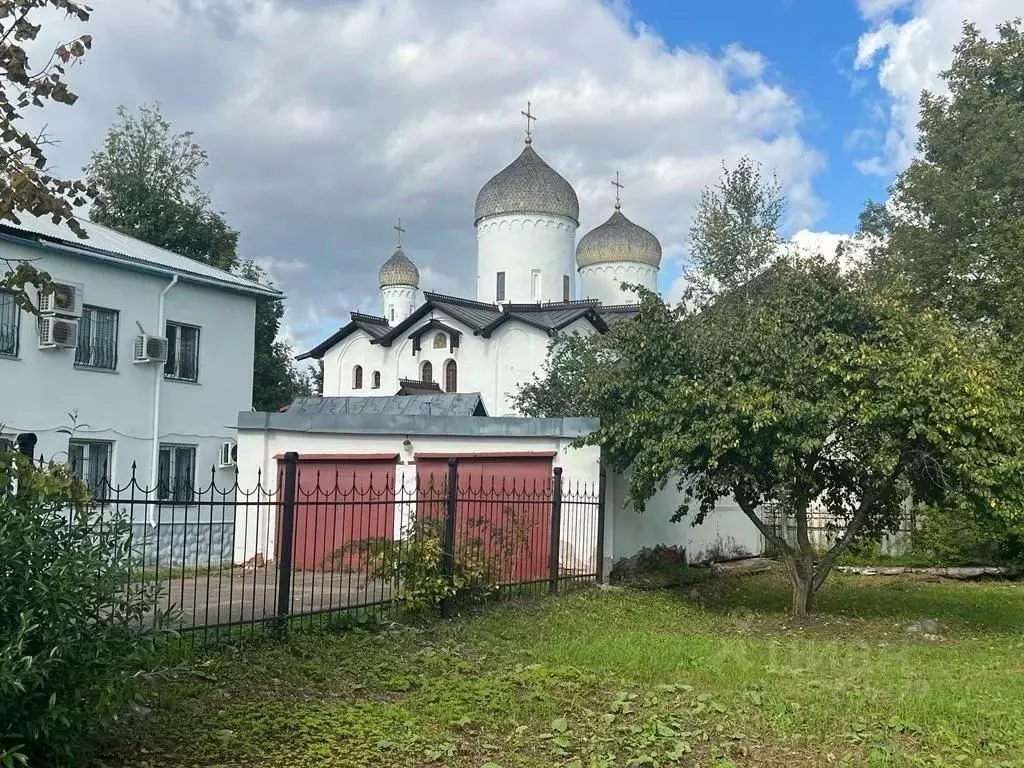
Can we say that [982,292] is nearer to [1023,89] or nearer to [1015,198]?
[1015,198]

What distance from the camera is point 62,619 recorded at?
4.41 metres

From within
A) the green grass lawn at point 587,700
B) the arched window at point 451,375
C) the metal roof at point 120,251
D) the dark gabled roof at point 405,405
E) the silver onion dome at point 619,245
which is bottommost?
the green grass lawn at point 587,700

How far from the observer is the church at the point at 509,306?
32719 millimetres

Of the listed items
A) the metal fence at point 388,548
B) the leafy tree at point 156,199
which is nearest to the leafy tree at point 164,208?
the leafy tree at point 156,199

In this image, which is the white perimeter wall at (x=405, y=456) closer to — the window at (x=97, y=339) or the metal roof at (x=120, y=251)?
the window at (x=97, y=339)

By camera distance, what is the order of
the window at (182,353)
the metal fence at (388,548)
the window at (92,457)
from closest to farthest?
the metal fence at (388,548) < the window at (92,457) < the window at (182,353)

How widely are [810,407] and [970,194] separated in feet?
44.7

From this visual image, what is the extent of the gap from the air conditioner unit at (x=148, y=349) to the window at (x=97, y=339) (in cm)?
36

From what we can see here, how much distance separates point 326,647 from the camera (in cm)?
806

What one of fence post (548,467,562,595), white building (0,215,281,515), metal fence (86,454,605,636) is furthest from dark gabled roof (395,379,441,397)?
fence post (548,467,562,595)

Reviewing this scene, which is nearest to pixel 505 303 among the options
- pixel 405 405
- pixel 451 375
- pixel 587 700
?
pixel 451 375

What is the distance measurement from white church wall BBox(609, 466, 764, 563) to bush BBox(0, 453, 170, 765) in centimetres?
954

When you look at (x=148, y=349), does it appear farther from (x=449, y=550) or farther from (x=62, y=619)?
(x=62, y=619)

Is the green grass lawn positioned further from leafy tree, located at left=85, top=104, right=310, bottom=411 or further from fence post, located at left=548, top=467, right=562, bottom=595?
leafy tree, located at left=85, top=104, right=310, bottom=411
